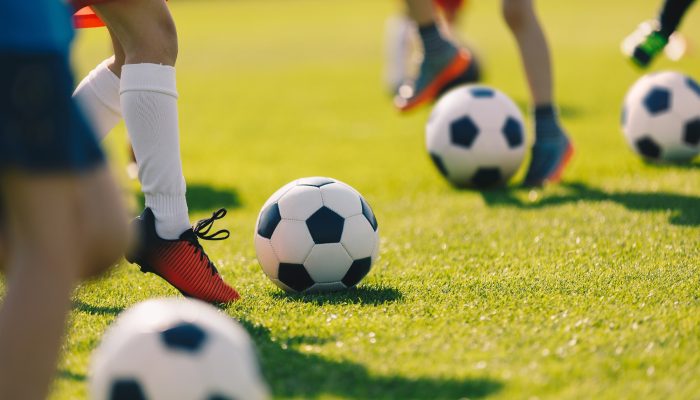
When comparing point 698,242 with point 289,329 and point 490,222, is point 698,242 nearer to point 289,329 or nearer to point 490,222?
point 490,222

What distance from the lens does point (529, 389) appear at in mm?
2652

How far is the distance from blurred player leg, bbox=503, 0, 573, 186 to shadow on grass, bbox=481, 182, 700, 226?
0.54 feet

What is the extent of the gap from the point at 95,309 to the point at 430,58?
3.49 m

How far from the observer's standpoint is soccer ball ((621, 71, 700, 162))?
6.29 metres

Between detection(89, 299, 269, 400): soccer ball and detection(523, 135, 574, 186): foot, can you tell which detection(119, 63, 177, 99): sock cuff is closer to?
detection(89, 299, 269, 400): soccer ball

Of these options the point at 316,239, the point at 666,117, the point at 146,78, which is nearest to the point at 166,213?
the point at 146,78

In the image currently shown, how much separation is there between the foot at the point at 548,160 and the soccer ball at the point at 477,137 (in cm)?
12

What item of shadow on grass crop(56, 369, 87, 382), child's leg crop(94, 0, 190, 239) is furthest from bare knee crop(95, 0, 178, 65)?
shadow on grass crop(56, 369, 87, 382)

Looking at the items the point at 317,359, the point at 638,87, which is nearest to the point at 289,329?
the point at 317,359

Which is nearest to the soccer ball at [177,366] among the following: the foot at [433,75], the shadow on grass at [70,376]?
the shadow on grass at [70,376]

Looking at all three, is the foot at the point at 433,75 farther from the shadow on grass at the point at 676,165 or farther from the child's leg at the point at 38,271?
the child's leg at the point at 38,271

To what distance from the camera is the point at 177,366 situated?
2336 mm

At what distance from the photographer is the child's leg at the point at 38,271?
2.12 meters

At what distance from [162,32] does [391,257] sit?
5.16ft
